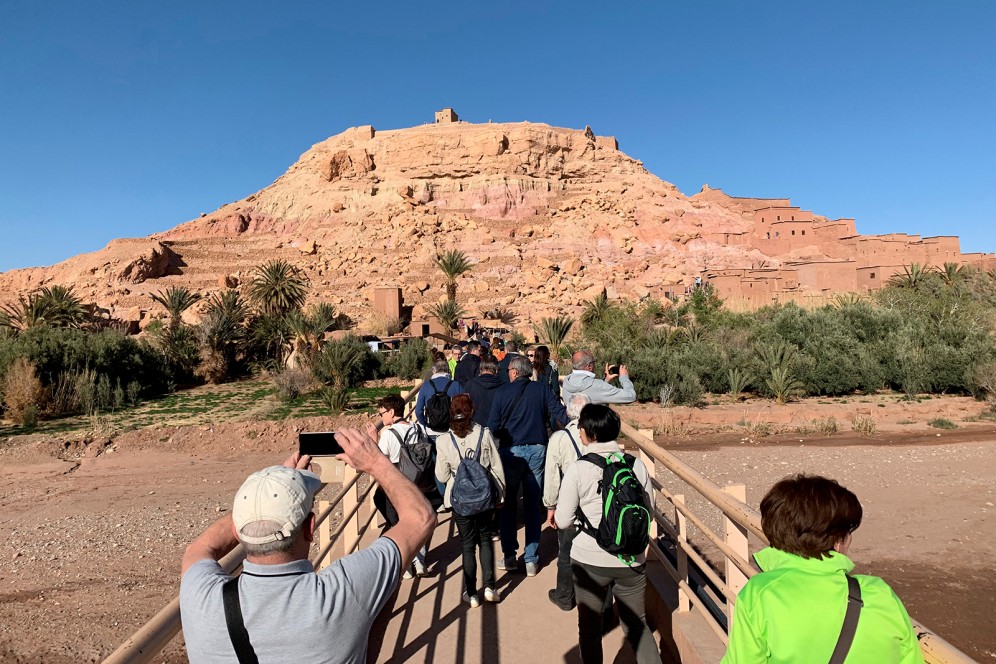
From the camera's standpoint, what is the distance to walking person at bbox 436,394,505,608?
3789 mm

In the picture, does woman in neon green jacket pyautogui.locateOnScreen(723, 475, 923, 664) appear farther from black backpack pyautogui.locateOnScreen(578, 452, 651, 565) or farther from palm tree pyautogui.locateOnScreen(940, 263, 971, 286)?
palm tree pyautogui.locateOnScreen(940, 263, 971, 286)

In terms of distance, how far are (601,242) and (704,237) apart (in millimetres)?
6978

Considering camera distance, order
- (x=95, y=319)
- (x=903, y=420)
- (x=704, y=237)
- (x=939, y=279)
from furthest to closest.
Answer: (x=704, y=237)
(x=95, y=319)
(x=939, y=279)
(x=903, y=420)

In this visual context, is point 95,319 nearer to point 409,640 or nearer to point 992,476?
point 409,640

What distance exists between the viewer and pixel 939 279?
25.7 m

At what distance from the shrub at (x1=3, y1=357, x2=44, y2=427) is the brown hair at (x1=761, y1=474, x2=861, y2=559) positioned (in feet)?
57.0

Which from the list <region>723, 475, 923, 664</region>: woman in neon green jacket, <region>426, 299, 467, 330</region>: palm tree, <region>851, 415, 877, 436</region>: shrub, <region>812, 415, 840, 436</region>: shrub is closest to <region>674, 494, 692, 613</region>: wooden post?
<region>723, 475, 923, 664</region>: woman in neon green jacket

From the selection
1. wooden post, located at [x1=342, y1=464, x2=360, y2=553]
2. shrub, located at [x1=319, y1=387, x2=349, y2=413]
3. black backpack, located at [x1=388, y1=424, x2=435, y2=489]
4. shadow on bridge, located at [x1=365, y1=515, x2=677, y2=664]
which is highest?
black backpack, located at [x1=388, y1=424, x2=435, y2=489]

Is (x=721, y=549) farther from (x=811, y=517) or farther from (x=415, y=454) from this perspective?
(x=415, y=454)

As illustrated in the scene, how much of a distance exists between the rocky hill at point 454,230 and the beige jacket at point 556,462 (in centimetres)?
2768

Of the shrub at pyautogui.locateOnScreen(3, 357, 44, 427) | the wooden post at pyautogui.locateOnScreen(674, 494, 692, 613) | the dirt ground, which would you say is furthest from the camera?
the shrub at pyautogui.locateOnScreen(3, 357, 44, 427)

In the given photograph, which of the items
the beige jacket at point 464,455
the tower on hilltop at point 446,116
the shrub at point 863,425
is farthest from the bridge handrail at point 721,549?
the tower on hilltop at point 446,116

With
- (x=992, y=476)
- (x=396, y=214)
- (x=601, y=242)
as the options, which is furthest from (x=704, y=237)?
(x=992, y=476)

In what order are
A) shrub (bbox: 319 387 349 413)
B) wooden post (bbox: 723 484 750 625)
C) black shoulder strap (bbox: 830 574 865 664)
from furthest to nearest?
shrub (bbox: 319 387 349 413) → wooden post (bbox: 723 484 750 625) → black shoulder strap (bbox: 830 574 865 664)
